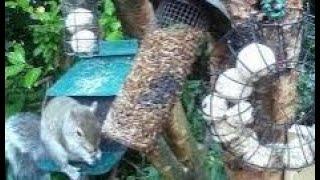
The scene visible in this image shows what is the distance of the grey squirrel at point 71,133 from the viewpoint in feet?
6.39

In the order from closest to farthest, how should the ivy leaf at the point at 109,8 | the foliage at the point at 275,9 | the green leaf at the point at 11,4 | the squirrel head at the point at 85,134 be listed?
the foliage at the point at 275,9
the squirrel head at the point at 85,134
the ivy leaf at the point at 109,8
the green leaf at the point at 11,4

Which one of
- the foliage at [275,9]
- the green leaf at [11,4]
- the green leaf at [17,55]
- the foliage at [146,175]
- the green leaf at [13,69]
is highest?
the foliage at [275,9]

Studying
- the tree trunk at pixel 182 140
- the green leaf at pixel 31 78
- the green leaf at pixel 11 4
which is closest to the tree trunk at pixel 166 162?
the tree trunk at pixel 182 140

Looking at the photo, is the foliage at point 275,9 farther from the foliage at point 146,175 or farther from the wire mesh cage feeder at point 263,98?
the foliage at point 146,175

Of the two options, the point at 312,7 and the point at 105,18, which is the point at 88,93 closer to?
the point at 105,18

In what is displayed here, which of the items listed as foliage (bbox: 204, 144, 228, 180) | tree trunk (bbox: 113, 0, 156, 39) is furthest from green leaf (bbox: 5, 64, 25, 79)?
foliage (bbox: 204, 144, 228, 180)

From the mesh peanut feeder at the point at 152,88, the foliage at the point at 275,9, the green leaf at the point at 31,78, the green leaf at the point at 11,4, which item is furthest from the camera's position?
the green leaf at the point at 11,4

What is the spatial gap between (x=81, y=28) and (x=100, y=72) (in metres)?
0.15

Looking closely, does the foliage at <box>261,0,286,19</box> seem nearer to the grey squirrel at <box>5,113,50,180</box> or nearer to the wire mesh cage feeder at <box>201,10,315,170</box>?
the wire mesh cage feeder at <box>201,10,315,170</box>

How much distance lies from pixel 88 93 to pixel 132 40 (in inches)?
7.2

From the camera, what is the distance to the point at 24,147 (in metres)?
2.03

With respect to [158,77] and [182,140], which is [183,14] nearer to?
[158,77]

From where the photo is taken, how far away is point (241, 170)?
1864 millimetres

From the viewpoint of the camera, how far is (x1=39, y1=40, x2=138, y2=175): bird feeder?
1.97 meters
